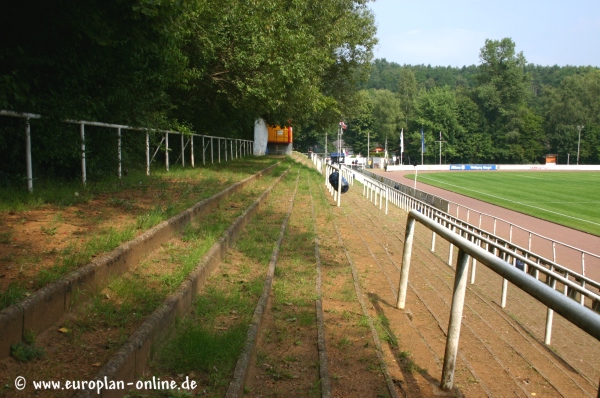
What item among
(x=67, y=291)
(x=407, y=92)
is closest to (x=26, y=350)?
(x=67, y=291)

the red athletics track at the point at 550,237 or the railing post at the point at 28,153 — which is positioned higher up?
the railing post at the point at 28,153

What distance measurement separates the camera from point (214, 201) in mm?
9727

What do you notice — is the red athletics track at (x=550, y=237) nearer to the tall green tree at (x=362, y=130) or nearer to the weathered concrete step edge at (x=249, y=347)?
the weathered concrete step edge at (x=249, y=347)

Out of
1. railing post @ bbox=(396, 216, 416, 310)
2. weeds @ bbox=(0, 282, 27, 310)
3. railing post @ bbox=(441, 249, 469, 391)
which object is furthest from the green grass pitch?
weeds @ bbox=(0, 282, 27, 310)

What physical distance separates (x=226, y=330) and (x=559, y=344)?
201 inches

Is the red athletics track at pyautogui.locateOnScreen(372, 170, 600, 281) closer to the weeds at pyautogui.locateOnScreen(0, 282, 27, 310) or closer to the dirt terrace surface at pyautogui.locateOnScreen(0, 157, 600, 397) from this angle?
the dirt terrace surface at pyautogui.locateOnScreen(0, 157, 600, 397)

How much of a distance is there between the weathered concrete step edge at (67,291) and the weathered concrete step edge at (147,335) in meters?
0.54

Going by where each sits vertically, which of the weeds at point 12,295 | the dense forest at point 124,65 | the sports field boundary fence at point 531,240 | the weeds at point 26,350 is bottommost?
the sports field boundary fence at point 531,240

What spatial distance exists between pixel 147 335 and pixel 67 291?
68 centimetres

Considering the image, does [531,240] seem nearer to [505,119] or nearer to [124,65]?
[124,65]

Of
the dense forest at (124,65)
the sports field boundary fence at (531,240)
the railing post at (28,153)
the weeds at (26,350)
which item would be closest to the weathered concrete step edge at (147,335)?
the weeds at (26,350)

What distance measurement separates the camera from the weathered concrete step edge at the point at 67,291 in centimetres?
304

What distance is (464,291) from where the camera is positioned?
404 centimetres

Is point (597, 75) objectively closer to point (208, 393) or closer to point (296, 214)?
point (296, 214)
